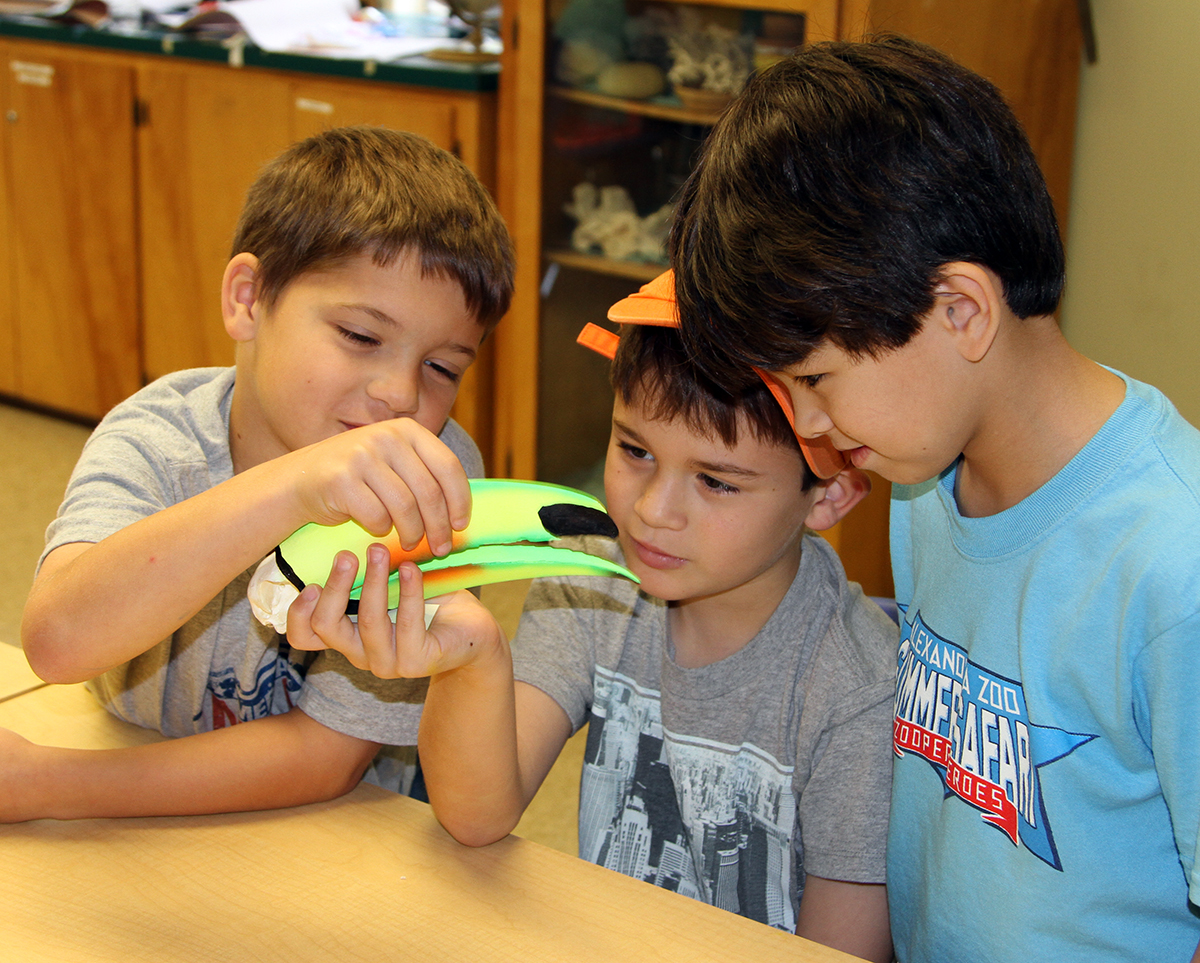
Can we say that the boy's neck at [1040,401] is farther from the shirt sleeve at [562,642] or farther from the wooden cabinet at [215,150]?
the wooden cabinet at [215,150]

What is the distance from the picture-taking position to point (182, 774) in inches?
32.3

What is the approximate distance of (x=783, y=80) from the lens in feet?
2.51

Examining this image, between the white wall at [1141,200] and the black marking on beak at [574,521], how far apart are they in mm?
1744

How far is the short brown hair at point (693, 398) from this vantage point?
3.08 ft

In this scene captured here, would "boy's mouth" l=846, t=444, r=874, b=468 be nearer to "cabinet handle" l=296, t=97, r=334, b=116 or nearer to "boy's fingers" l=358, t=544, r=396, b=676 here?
"boy's fingers" l=358, t=544, r=396, b=676

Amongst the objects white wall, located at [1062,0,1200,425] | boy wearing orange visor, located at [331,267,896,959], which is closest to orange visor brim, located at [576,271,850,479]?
boy wearing orange visor, located at [331,267,896,959]

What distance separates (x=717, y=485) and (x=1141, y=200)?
163cm

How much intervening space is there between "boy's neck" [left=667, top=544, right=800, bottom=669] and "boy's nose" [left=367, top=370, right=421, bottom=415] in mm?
316

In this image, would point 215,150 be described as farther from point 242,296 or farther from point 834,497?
point 834,497

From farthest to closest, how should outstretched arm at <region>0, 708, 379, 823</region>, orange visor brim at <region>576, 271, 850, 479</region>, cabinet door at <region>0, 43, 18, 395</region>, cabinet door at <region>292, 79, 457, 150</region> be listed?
1. cabinet door at <region>0, 43, 18, 395</region>
2. cabinet door at <region>292, 79, 457, 150</region>
3. orange visor brim at <region>576, 271, 850, 479</region>
4. outstretched arm at <region>0, 708, 379, 823</region>

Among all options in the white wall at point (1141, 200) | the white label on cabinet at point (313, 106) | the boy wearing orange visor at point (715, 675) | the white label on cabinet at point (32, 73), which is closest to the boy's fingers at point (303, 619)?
the boy wearing orange visor at point (715, 675)

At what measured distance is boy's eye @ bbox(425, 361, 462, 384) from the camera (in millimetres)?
1036

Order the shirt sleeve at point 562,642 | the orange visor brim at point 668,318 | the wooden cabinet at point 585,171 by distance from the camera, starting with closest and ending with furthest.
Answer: the orange visor brim at point 668,318
the shirt sleeve at point 562,642
the wooden cabinet at point 585,171

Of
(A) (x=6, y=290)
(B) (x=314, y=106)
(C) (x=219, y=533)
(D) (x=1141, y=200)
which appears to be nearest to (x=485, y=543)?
(C) (x=219, y=533)
